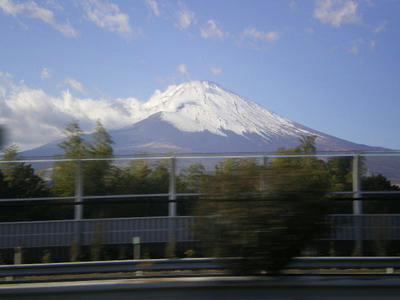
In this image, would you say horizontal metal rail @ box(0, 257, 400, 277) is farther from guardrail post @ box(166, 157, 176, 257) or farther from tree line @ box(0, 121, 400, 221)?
tree line @ box(0, 121, 400, 221)

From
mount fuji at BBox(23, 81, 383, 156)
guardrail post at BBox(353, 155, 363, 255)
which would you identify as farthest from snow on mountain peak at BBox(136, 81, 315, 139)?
guardrail post at BBox(353, 155, 363, 255)

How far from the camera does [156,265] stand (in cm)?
649

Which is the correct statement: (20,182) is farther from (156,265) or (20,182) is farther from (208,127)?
(208,127)

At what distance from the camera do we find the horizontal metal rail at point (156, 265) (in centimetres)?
634

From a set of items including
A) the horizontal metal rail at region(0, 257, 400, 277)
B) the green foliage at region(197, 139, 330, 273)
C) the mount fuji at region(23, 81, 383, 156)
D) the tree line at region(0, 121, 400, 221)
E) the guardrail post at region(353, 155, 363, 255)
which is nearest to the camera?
the green foliage at region(197, 139, 330, 273)

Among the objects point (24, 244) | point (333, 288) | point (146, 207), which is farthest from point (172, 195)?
point (333, 288)

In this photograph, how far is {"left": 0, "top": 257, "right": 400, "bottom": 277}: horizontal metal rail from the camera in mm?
6344

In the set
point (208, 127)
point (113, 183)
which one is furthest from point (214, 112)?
point (113, 183)

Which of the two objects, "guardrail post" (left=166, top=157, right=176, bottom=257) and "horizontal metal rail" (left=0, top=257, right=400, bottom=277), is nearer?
"horizontal metal rail" (left=0, top=257, right=400, bottom=277)

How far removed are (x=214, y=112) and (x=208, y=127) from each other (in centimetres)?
1120

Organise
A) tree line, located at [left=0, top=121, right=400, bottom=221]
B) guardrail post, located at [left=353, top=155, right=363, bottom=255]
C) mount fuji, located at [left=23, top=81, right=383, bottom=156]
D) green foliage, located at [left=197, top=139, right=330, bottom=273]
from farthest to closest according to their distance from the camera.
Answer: mount fuji, located at [left=23, top=81, right=383, bottom=156]
tree line, located at [left=0, top=121, right=400, bottom=221]
guardrail post, located at [left=353, top=155, right=363, bottom=255]
green foliage, located at [left=197, top=139, right=330, bottom=273]

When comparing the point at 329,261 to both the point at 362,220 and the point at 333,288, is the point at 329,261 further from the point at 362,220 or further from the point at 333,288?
the point at 333,288

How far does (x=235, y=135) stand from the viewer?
450 ft

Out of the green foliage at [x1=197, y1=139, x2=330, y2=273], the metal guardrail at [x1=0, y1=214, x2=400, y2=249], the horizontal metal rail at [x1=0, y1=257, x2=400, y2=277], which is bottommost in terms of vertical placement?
the horizontal metal rail at [x1=0, y1=257, x2=400, y2=277]
